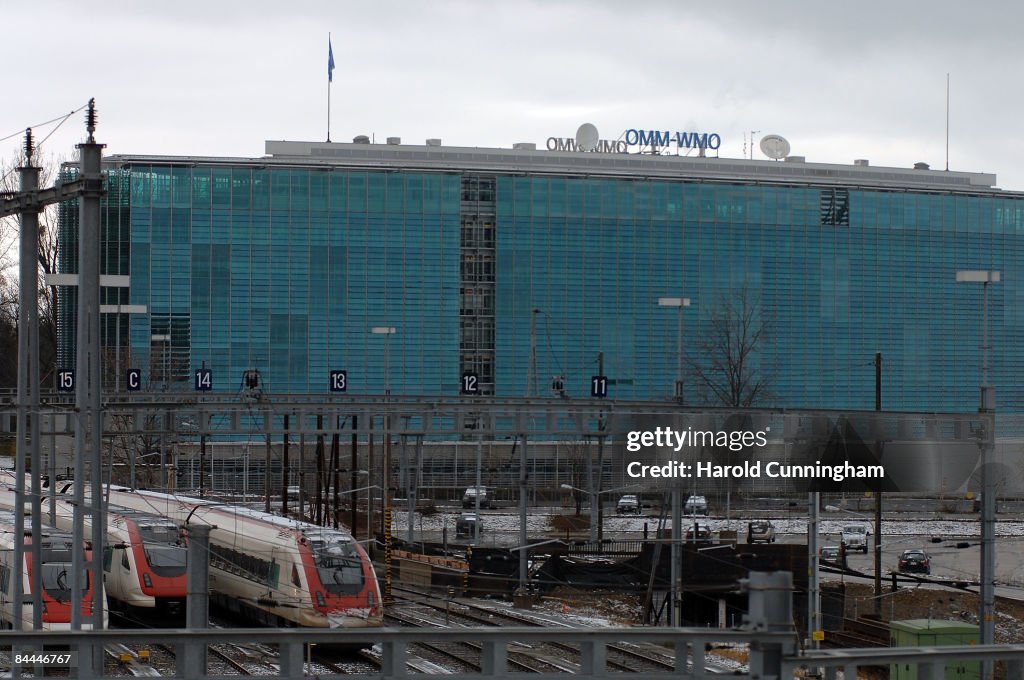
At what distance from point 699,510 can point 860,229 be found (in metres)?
40.7

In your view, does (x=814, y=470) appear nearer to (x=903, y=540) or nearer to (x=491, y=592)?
(x=491, y=592)

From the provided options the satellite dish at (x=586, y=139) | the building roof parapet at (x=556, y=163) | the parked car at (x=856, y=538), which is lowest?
the parked car at (x=856, y=538)

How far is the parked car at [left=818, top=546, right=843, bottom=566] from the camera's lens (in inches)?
1862

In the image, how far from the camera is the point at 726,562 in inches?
1474

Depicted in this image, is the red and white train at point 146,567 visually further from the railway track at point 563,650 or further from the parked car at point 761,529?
the parked car at point 761,529

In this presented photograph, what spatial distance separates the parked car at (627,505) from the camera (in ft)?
233

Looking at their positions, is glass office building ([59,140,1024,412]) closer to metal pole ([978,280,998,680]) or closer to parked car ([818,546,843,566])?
parked car ([818,546,843,566])

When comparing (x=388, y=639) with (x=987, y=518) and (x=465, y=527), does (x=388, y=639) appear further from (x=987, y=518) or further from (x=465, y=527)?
(x=465, y=527)

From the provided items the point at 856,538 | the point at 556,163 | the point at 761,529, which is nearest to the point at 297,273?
the point at 556,163

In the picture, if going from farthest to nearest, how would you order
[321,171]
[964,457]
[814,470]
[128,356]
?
[321,171], [128,356], [964,457], [814,470]

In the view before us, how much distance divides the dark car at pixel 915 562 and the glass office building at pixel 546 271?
1344 inches

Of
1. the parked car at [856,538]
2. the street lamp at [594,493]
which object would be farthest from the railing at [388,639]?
the parked car at [856,538]

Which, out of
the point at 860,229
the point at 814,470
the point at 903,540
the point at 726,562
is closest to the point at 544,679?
the point at 814,470

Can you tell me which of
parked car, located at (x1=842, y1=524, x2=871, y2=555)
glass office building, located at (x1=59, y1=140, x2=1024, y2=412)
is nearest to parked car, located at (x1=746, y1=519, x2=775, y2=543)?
parked car, located at (x1=842, y1=524, x2=871, y2=555)
